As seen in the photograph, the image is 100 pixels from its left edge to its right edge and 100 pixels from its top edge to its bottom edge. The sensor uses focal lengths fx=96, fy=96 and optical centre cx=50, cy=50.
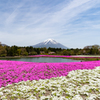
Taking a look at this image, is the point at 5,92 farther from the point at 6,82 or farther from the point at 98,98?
the point at 98,98

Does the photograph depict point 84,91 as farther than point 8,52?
No

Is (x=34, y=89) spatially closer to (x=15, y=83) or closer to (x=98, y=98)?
(x=15, y=83)

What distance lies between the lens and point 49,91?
5.57 m

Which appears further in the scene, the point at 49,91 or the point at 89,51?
the point at 89,51

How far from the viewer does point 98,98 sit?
A: 16.1 ft

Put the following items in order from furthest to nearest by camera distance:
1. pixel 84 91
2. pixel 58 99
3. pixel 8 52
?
pixel 8 52 < pixel 84 91 < pixel 58 99

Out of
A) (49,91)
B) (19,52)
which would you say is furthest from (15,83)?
(19,52)

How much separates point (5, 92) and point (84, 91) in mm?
4492

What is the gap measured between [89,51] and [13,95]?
6906 cm

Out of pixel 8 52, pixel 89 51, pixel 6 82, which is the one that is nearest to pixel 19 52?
pixel 8 52

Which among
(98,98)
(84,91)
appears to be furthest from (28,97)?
(98,98)

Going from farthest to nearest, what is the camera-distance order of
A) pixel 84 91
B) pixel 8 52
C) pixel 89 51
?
pixel 89 51 < pixel 8 52 < pixel 84 91

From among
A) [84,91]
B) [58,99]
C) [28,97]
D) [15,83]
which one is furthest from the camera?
[15,83]

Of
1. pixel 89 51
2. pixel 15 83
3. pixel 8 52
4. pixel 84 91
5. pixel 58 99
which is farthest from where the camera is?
pixel 89 51
